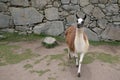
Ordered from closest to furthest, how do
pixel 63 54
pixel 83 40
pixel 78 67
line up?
pixel 83 40 → pixel 78 67 → pixel 63 54

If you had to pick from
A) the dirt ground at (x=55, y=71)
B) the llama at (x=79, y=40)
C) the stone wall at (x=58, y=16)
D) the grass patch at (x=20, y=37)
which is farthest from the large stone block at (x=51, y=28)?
the llama at (x=79, y=40)

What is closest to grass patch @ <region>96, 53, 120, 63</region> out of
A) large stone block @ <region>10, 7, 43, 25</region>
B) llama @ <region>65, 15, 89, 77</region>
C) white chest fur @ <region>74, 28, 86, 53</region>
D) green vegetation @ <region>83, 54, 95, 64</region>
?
green vegetation @ <region>83, 54, 95, 64</region>

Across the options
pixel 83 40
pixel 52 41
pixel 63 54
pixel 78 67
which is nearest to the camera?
pixel 83 40

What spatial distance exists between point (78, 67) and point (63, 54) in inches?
41.1

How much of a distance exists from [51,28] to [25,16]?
0.90 metres

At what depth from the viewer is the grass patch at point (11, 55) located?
754 centimetres

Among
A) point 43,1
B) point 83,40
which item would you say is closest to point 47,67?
point 83,40

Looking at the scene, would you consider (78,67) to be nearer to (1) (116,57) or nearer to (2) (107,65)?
(2) (107,65)

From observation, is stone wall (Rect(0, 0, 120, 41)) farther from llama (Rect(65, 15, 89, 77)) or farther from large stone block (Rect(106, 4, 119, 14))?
llama (Rect(65, 15, 89, 77))

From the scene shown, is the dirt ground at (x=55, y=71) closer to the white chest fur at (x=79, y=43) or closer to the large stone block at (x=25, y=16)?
the white chest fur at (x=79, y=43)

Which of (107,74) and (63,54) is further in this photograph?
(63,54)

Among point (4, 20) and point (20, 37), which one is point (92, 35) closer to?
point (20, 37)

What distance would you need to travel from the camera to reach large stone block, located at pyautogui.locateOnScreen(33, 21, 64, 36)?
31.0 feet

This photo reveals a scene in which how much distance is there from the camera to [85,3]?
366 inches
